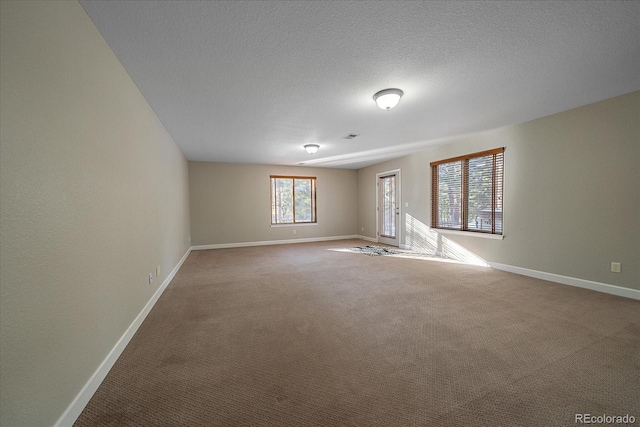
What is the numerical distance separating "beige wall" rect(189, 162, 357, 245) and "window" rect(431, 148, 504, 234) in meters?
3.55

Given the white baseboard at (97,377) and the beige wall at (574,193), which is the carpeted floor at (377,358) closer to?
the white baseboard at (97,377)

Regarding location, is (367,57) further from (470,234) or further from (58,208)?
(470,234)

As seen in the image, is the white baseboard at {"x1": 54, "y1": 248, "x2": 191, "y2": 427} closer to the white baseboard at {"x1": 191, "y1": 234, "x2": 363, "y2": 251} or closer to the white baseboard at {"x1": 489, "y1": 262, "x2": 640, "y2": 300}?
the white baseboard at {"x1": 191, "y1": 234, "x2": 363, "y2": 251}

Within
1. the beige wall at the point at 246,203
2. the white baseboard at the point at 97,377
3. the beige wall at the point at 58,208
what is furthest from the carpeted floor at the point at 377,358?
the beige wall at the point at 246,203

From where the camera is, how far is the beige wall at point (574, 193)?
3.12 metres

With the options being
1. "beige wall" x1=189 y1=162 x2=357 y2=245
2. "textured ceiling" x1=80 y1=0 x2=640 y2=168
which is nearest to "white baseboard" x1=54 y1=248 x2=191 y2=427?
"textured ceiling" x1=80 y1=0 x2=640 y2=168

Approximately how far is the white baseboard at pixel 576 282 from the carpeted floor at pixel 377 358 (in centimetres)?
15

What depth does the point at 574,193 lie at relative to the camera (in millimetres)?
3572

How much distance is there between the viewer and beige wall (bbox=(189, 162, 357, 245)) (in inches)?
282

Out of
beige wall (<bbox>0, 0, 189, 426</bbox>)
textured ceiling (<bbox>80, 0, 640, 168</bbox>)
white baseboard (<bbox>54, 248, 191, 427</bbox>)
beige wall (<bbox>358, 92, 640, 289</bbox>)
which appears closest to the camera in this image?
beige wall (<bbox>0, 0, 189, 426</bbox>)

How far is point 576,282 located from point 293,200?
21.7 feet

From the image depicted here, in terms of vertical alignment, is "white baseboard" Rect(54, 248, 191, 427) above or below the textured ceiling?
below

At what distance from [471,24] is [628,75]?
7.27 feet

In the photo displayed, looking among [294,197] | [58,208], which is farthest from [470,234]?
[58,208]
